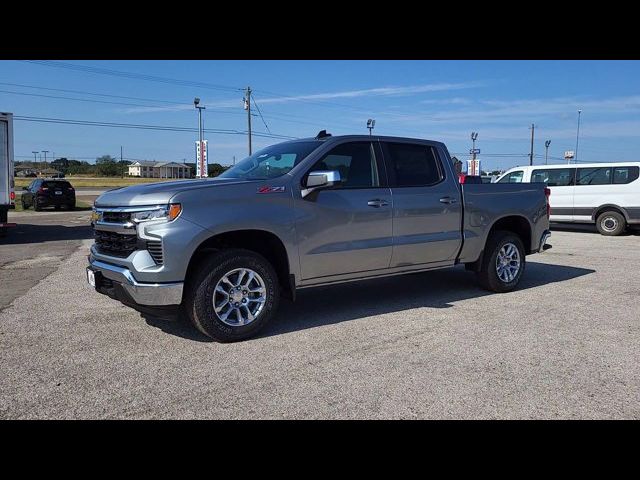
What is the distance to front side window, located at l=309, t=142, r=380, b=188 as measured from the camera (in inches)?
220

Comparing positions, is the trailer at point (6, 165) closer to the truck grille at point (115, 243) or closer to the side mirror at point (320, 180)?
the truck grille at point (115, 243)

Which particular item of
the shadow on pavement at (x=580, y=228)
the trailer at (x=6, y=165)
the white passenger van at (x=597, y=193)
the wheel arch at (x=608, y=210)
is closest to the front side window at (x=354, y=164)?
the white passenger van at (x=597, y=193)

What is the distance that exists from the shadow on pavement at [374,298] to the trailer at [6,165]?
10171 millimetres

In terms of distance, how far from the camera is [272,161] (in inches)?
225

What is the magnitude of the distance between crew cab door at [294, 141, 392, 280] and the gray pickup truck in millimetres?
12

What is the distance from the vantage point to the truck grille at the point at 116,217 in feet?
15.4

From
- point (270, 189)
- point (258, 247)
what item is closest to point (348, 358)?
point (258, 247)

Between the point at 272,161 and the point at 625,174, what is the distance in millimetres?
12958

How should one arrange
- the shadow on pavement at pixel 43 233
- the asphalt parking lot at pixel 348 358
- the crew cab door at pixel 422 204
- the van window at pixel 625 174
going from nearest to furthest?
the asphalt parking lot at pixel 348 358
the crew cab door at pixel 422 204
the shadow on pavement at pixel 43 233
the van window at pixel 625 174

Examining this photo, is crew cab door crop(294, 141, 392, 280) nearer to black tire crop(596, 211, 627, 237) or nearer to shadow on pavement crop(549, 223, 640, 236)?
black tire crop(596, 211, 627, 237)

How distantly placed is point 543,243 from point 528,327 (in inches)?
107
